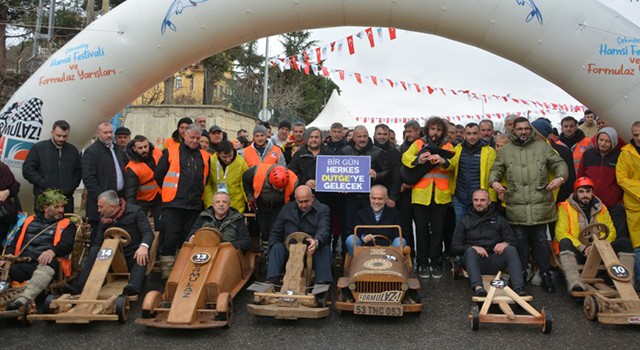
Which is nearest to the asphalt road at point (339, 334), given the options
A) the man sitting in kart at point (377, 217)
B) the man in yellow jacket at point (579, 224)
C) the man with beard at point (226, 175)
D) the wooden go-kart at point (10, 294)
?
the wooden go-kart at point (10, 294)

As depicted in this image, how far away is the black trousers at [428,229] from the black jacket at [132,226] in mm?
3421

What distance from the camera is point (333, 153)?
7074 millimetres

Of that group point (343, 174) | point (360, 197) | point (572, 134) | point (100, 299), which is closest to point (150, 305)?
point (100, 299)

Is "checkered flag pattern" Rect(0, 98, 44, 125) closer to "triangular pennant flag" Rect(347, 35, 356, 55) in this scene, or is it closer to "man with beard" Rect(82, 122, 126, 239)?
"man with beard" Rect(82, 122, 126, 239)

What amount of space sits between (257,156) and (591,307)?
184 inches

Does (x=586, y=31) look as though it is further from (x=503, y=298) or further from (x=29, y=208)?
(x=29, y=208)

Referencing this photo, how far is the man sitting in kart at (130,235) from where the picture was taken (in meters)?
5.39

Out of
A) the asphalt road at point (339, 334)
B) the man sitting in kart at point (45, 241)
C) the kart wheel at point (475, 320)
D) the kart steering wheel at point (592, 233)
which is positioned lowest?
the asphalt road at point (339, 334)

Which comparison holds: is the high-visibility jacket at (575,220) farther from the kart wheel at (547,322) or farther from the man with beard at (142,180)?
the man with beard at (142,180)

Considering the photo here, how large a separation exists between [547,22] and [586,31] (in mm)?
469

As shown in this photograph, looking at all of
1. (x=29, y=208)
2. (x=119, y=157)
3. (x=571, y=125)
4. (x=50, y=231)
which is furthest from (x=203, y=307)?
(x=571, y=125)

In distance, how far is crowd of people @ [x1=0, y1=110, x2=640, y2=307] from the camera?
561 cm

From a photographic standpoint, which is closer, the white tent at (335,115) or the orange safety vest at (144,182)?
the orange safety vest at (144,182)

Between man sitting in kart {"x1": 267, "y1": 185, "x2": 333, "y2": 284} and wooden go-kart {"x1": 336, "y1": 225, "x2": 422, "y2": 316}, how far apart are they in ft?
1.15
